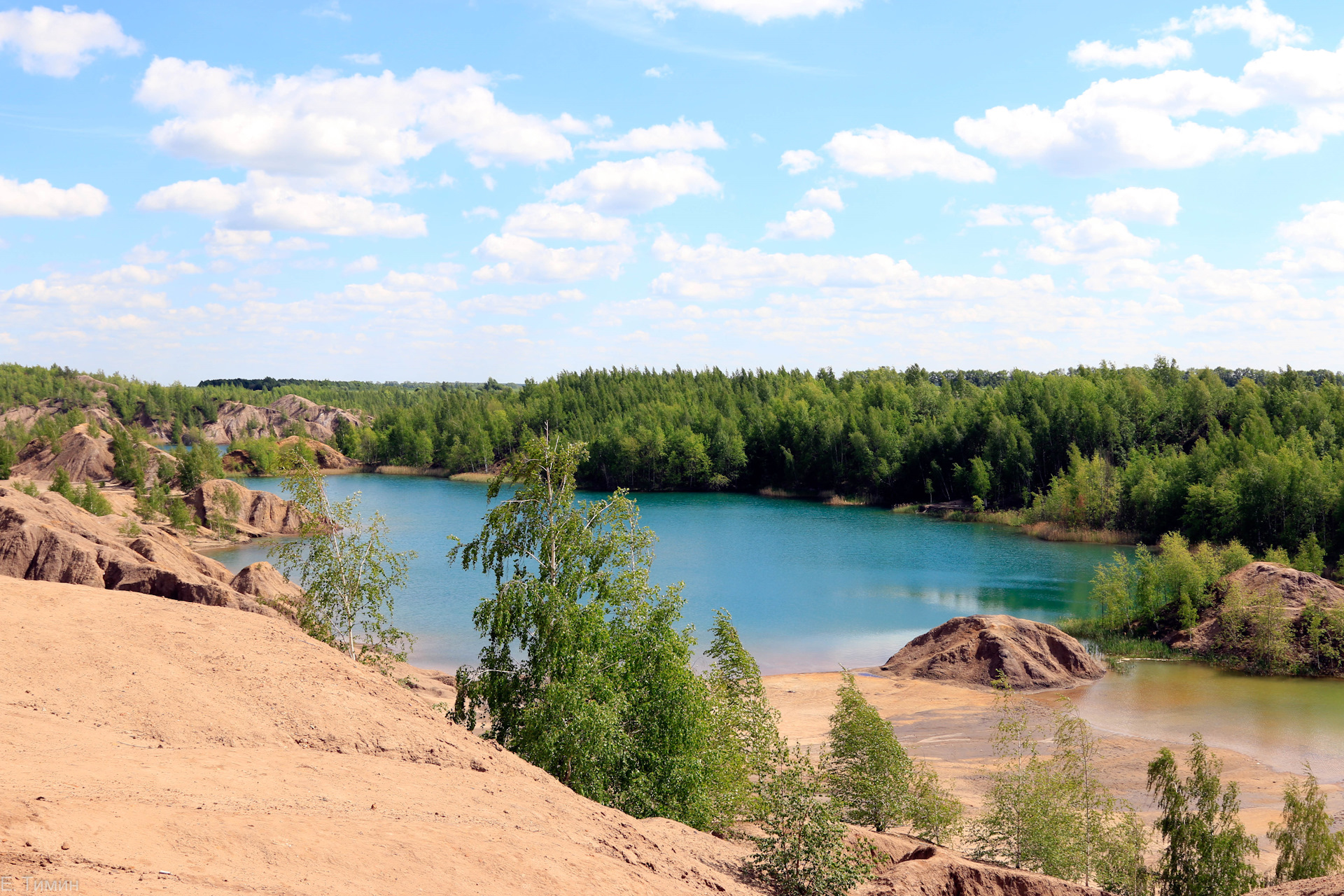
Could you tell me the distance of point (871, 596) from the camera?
53094 millimetres

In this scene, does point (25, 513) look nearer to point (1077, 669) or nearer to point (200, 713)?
point (200, 713)

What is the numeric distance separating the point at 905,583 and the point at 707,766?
1599 inches

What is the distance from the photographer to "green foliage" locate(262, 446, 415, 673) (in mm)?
21672

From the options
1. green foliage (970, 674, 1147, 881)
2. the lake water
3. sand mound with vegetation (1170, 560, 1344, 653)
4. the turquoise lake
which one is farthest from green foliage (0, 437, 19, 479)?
sand mound with vegetation (1170, 560, 1344, 653)

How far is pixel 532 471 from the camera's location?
67.2ft

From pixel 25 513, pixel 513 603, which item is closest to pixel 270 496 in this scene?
pixel 25 513

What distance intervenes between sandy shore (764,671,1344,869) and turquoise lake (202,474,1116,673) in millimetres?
3878

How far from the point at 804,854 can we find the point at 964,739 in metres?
17.3

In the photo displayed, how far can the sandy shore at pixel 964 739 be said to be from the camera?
24844 millimetres

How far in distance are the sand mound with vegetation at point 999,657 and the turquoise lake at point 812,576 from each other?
279cm

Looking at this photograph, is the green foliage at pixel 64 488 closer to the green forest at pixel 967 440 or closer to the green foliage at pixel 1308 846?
the green forest at pixel 967 440

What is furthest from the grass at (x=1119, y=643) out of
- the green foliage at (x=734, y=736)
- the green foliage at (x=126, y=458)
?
the green foliage at (x=126, y=458)

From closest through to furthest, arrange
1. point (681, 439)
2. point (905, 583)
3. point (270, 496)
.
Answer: point (905, 583) → point (270, 496) → point (681, 439)

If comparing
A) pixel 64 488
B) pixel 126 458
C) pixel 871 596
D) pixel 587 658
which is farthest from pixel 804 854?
pixel 126 458
